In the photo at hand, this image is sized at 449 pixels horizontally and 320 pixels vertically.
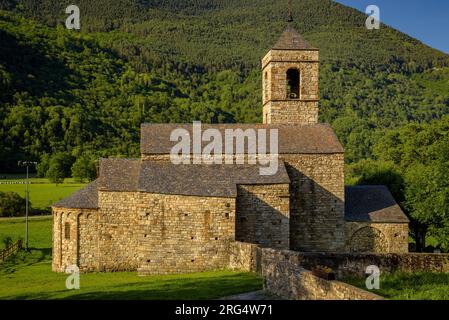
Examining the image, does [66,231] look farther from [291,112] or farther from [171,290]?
[291,112]

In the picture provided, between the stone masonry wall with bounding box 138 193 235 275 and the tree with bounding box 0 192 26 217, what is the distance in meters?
32.0

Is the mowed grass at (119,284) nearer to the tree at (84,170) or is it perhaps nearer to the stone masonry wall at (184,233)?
the stone masonry wall at (184,233)

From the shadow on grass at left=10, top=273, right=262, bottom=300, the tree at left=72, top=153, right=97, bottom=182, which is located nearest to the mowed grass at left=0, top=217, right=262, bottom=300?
the shadow on grass at left=10, top=273, right=262, bottom=300

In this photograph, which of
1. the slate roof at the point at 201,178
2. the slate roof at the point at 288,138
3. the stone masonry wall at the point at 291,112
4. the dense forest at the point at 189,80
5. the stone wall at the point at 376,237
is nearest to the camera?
the slate roof at the point at 201,178

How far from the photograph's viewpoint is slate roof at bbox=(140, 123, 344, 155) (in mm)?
29281

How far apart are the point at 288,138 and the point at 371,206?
19.0ft

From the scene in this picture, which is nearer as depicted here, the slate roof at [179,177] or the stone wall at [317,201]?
the slate roof at [179,177]

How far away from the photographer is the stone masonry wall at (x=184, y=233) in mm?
25281

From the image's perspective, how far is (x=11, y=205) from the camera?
53.8 m

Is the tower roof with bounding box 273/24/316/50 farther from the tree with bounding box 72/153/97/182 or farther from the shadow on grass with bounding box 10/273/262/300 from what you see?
the tree with bounding box 72/153/97/182

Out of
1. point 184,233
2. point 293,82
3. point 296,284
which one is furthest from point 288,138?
point 296,284

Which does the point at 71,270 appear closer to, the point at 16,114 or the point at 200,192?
the point at 200,192

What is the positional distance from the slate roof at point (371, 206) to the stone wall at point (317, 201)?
118cm

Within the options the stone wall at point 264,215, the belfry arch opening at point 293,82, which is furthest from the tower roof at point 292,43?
the stone wall at point 264,215
